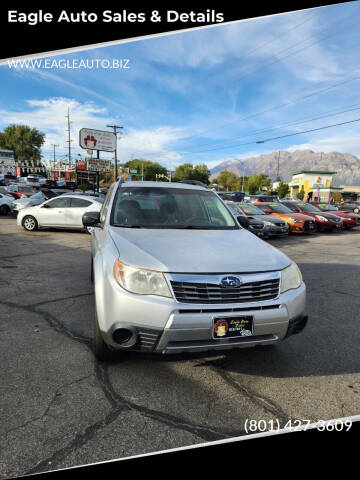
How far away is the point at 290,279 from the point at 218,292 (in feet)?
2.41

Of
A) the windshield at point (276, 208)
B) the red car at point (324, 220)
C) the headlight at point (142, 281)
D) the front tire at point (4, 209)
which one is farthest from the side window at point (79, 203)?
the red car at point (324, 220)

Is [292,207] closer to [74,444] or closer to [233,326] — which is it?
[233,326]

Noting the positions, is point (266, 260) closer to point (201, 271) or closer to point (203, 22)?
point (201, 271)

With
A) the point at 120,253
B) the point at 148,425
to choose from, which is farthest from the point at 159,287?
the point at 148,425

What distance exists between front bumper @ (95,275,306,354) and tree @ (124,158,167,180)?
10301 cm

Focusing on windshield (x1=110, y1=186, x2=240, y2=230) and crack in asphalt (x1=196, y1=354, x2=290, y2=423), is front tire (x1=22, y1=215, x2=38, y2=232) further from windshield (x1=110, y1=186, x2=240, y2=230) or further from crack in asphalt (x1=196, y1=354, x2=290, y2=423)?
crack in asphalt (x1=196, y1=354, x2=290, y2=423)

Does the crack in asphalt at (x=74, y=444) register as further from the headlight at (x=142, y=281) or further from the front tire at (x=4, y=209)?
the front tire at (x=4, y=209)

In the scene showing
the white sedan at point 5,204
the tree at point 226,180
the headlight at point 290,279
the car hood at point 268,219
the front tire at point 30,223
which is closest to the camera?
the headlight at point 290,279

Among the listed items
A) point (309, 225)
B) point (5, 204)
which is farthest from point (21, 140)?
point (309, 225)

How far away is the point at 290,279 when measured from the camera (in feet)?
8.68

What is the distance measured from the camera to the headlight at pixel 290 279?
2.57 metres

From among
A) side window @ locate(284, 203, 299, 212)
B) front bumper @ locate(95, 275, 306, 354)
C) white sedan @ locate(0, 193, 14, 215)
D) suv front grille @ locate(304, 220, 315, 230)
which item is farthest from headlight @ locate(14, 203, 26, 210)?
front bumper @ locate(95, 275, 306, 354)

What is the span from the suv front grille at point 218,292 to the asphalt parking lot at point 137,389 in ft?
1.90

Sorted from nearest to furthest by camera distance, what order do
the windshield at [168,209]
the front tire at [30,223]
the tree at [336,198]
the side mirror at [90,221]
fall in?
1. the windshield at [168,209]
2. the side mirror at [90,221]
3. the front tire at [30,223]
4. the tree at [336,198]
